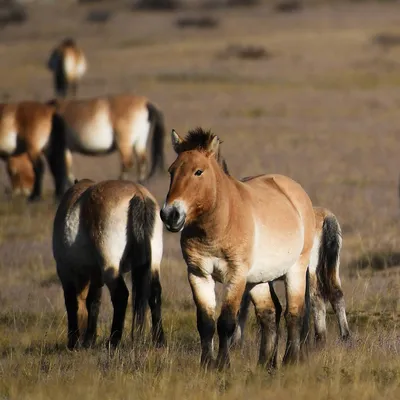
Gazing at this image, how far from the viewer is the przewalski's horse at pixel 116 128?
18.0 metres

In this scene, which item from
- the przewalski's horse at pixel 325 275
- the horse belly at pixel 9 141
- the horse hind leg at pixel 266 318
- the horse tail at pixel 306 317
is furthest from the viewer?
the horse belly at pixel 9 141

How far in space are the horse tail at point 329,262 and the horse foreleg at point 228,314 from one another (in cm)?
156

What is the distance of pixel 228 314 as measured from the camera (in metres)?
6.53

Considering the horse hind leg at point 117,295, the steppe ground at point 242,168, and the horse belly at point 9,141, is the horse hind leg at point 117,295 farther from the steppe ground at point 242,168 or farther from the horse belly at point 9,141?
the horse belly at point 9,141

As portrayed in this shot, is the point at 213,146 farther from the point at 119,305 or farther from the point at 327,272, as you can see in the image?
the point at 327,272

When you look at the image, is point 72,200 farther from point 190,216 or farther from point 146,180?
point 146,180

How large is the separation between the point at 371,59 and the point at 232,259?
35402mm

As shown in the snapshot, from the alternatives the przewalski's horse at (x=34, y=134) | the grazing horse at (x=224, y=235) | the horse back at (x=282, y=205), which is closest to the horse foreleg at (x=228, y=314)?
the grazing horse at (x=224, y=235)

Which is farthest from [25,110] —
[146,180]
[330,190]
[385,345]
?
[385,345]

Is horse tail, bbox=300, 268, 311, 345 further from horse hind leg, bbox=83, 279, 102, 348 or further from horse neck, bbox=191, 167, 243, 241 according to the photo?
horse hind leg, bbox=83, 279, 102, 348

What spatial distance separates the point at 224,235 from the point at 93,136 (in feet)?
38.7

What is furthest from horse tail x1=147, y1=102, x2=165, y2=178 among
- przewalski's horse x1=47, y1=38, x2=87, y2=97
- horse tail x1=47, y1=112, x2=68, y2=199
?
przewalski's horse x1=47, y1=38, x2=87, y2=97

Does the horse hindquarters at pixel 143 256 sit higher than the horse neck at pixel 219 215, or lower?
lower

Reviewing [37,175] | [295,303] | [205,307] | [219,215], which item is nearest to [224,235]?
[219,215]
